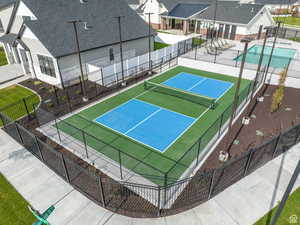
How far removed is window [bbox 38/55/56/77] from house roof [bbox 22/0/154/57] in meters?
1.58

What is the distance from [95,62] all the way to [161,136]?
44.2 ft

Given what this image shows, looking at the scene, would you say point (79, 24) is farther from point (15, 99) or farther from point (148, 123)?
point (148, 123)

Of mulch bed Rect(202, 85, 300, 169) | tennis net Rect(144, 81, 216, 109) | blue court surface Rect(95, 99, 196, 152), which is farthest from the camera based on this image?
tennis net Rect(144, 81, 216, 109)

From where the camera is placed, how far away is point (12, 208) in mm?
9633

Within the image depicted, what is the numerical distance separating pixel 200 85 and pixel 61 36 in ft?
49.7

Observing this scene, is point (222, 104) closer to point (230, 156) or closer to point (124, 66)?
point (230, 156)

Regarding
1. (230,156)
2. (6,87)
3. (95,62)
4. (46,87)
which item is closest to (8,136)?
(46,87)

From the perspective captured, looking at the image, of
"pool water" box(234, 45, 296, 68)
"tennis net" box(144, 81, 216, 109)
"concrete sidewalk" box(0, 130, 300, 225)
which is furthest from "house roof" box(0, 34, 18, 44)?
"pool water" box(234, 45, 296, 68)

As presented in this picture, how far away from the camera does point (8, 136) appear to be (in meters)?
14.4

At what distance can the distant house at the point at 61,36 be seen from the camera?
68.1 ft

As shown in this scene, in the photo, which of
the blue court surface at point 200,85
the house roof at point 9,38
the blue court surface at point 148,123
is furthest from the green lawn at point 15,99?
the blue court surface at point 200,85

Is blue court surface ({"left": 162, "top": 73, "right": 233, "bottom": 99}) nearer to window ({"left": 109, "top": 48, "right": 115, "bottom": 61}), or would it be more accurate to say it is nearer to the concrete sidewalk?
window ({"left": 109, "top": 48, "right": 115, "bottom": 61})

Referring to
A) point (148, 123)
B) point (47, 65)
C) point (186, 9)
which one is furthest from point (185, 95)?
point (186, 9)

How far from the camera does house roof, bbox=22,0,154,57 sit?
2081 centimetres
